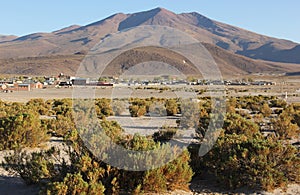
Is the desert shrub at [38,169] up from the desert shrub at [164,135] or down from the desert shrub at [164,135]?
up

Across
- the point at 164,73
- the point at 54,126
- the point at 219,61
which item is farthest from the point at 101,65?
the point at 54,126

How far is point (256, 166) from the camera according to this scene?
7105 mm

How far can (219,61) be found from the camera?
153 meters

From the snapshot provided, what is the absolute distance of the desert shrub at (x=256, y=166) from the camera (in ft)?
23.0

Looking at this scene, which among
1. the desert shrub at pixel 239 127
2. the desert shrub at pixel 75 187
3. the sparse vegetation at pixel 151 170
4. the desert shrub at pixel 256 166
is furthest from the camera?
the desert shrub at pixel 239 127

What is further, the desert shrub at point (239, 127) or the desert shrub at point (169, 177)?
the desert shrub at point (239, 127)

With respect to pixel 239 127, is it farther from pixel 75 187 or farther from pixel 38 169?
pixel 75 187

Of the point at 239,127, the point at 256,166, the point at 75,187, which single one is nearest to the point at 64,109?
the point at 239,127

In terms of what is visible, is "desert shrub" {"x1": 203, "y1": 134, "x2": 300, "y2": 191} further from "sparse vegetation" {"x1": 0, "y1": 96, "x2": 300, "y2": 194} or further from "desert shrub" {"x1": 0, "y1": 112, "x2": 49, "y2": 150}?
"desert shrub" {"x1": 0, "y1": 112, "x2": 49, "y2": 150}

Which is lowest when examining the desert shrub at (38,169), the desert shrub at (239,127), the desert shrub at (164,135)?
the desert shrub at (164,135)

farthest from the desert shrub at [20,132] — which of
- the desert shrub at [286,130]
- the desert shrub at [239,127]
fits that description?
the desert shrub at [286,130]

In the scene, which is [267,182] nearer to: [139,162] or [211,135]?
[139,162]

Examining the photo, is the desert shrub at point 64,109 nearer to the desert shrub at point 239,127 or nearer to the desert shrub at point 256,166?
the desert shrub at point 239,127

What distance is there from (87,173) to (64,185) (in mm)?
518
